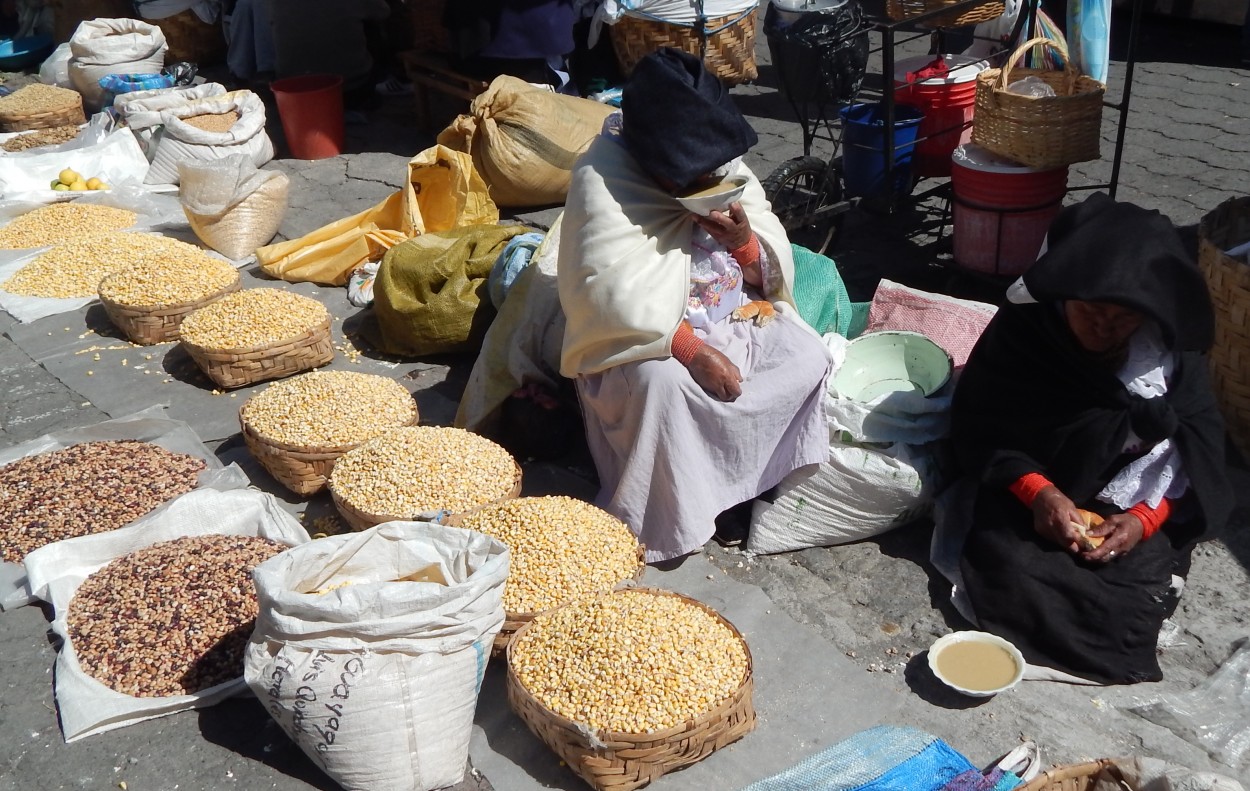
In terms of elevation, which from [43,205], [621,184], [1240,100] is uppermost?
[621,184]

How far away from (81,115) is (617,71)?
3.75m

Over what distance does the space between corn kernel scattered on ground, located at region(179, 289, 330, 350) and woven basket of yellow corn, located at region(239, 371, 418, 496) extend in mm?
516

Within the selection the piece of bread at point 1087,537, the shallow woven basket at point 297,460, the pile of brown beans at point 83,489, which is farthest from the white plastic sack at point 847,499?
the pile of brown beans at point 83,489

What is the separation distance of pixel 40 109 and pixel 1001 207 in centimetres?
639

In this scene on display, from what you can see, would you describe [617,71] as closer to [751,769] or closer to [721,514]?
[721,514]

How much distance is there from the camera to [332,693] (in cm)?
250

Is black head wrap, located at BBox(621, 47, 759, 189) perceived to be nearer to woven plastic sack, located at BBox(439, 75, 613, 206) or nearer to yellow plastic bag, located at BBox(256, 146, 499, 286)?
yellow plastic bag, located at BBox(256, 146, 499, 286)

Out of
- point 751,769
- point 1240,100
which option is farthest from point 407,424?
point 1240,100

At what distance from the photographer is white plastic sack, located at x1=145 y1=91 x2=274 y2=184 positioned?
6.45 m

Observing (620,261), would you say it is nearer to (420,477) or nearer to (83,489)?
(420,477)

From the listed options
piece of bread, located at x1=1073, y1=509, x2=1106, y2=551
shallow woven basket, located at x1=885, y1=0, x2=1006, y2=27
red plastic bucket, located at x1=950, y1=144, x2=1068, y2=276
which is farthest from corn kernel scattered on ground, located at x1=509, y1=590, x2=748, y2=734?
shallow woven basket, located at x1=885, y1=0, x2=1006, y2=27

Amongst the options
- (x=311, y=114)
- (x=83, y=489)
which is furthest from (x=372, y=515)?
(x=311, y=114)

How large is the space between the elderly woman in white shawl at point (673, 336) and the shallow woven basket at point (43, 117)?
5.78 meters

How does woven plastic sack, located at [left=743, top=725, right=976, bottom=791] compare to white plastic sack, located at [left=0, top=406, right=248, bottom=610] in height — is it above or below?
below
